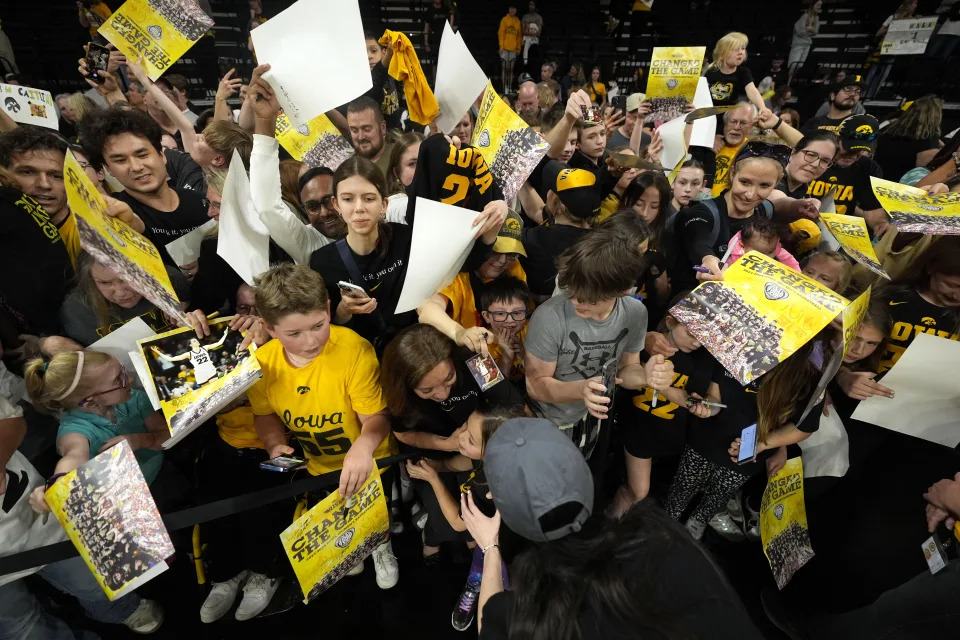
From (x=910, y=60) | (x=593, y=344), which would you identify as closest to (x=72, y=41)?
(x=593, y=344)

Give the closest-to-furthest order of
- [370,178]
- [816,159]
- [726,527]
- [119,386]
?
[119,386], [370,178], [726,527], [816,159]

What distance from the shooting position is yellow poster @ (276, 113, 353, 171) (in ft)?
10.3

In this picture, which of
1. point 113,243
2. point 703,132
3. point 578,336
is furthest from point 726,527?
point 113,243

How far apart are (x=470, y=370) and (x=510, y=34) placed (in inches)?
423

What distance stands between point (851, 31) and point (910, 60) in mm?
3252

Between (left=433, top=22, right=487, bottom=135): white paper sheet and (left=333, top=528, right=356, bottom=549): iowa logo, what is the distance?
93.4 inches

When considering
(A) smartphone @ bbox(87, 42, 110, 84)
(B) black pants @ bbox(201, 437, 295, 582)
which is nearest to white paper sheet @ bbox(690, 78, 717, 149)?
(B) black pants @ bbox(201, 437, 295, 582)

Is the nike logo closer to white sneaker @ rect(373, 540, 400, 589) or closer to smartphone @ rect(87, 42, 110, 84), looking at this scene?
white sneaker @ rect(373, 540, 400, 589)

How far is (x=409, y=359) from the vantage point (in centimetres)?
185

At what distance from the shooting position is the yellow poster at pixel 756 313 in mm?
1546

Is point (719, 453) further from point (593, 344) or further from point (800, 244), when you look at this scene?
point (800, 244)

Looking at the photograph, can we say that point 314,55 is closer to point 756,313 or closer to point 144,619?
point 756,313

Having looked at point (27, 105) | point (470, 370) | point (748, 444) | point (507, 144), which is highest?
point (27, 105)

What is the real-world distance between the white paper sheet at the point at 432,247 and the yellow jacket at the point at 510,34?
408 inches
